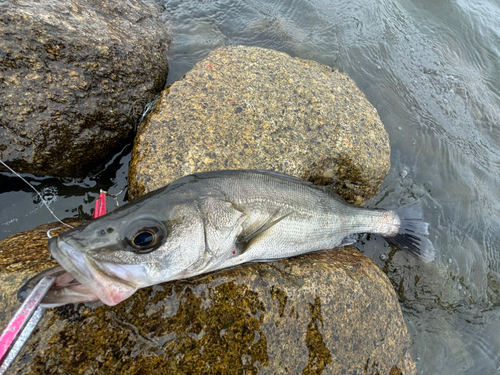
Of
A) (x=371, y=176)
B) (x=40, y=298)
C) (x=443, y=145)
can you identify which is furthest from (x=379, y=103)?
(x=40, y=298)

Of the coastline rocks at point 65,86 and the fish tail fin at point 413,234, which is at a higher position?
the coastline rocks at point 65,86

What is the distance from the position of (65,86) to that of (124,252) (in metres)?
2.30

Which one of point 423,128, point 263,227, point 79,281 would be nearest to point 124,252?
point 79,281

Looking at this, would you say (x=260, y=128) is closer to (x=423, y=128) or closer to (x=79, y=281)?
(x=79, y=281)

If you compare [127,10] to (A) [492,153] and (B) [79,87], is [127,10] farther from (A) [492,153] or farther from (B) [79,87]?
(A) [492,153]

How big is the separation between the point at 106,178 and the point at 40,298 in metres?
2.05

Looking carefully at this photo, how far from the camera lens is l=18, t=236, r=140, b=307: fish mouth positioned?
1.82m

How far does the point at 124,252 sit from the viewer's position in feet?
6.59

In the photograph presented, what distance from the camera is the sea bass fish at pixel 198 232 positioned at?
192 cm

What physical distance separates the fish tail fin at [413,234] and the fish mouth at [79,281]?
3350 millimetres

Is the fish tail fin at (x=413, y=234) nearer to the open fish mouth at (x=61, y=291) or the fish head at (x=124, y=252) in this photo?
the fish head at (x=124, y=252)

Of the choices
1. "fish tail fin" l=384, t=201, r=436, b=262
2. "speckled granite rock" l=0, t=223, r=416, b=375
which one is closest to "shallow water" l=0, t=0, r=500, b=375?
"fish tail fin" l=384, t=201, r=436, b=262

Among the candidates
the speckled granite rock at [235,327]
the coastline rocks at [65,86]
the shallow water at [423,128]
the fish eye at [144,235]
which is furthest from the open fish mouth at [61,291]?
the coastline rocks at [65,86]

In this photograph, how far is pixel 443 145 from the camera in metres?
5.16
